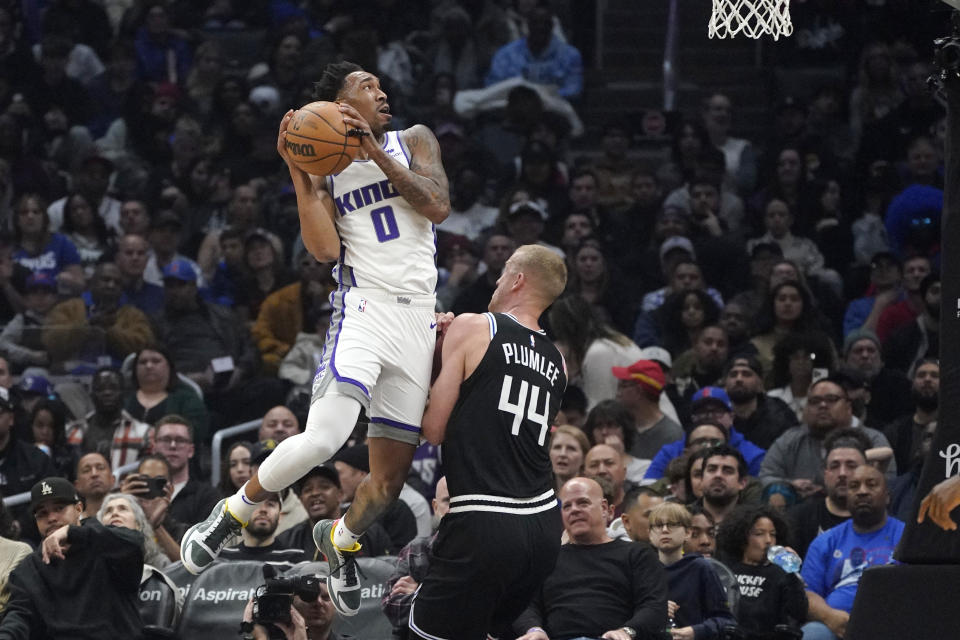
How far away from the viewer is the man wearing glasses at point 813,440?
40.1ft

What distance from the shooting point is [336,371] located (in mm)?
7738

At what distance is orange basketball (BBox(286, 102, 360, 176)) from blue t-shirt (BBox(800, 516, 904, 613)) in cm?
502

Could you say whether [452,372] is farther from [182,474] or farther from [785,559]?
[182,474]

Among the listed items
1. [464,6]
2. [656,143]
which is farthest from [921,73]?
[464,6]

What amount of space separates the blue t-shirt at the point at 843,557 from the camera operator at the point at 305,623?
10.6 feet

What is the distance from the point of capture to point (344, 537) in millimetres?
8094

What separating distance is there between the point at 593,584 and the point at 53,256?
8775 millimetres

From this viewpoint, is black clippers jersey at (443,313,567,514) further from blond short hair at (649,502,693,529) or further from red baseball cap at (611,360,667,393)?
red baseball cap at (611,360,667,393)

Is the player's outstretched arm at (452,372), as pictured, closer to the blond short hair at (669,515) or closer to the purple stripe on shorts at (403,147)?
the purple stripe on shorts at (403,147)

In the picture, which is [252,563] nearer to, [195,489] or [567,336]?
[195,489]

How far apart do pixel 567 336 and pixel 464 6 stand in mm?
7452

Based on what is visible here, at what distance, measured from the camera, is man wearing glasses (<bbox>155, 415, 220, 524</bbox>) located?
12.2m

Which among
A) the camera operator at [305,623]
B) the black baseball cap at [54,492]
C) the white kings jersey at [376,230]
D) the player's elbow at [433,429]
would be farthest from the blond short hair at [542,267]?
the black baseball cap at [54,492]

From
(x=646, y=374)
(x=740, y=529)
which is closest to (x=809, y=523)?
(x=740, y=529)
